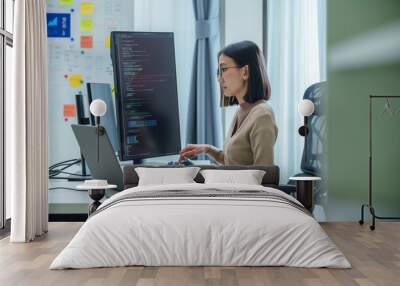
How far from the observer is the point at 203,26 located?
22.1 ft

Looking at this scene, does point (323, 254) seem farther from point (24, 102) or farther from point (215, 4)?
point (215, 4)

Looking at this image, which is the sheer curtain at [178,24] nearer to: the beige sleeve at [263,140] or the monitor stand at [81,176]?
the beige sleeve at [263,140]

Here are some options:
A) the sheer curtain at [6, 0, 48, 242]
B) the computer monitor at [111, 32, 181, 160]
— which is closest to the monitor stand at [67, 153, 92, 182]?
the computer monitor at [111, 32, 181, 160]

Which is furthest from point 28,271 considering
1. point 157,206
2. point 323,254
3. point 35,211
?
point 323,254

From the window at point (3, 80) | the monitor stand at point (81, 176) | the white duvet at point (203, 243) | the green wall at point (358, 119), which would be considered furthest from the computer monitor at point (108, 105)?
the white duvet at point (203, 243)

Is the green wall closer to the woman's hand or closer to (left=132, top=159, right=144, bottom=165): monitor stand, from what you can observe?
the woman's hand

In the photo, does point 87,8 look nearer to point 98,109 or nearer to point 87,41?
point 87,41

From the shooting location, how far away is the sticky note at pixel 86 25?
6820 mm

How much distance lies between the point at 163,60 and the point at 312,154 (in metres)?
1.92

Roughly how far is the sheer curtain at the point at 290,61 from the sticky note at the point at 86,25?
1.95 metres

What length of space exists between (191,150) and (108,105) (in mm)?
1031

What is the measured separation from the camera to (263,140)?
21.4 feet

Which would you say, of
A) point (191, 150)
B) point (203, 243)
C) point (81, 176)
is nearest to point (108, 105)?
point (81, 176)

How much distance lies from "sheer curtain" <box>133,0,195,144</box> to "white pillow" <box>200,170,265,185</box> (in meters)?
0.87
